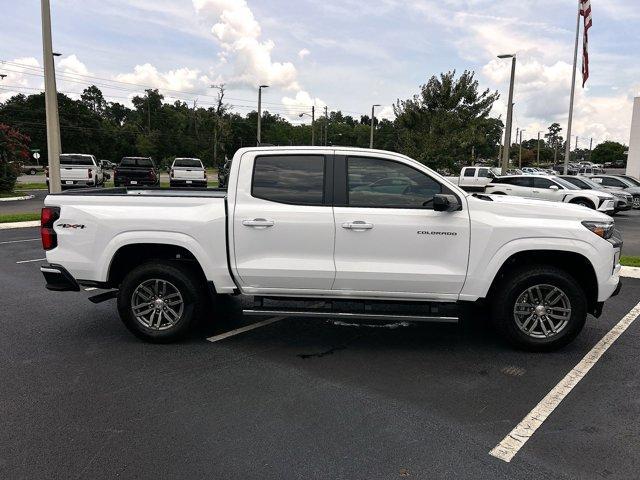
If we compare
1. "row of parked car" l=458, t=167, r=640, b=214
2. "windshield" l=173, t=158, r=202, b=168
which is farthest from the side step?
"windshield" l=173, t=158, r=202, b=168

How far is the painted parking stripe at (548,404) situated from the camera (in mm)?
3260

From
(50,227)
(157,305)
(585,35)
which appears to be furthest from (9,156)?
(585,35)

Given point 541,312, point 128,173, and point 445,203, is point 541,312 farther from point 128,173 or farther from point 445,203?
point 128,173

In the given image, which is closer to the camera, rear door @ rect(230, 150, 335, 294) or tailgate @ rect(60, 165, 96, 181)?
rear door @ rect(230, 150, 335, 294)

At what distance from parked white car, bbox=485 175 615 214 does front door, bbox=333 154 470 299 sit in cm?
1340

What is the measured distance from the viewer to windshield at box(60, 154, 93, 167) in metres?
24.8

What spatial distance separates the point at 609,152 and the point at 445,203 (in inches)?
5210

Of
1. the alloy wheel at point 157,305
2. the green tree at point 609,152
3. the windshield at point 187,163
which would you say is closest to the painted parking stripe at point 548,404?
the alloy wheel at point 157,305

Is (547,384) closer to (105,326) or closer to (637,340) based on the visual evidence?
(637,340)

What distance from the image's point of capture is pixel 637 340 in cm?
534

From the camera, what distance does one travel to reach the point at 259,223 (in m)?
4.76

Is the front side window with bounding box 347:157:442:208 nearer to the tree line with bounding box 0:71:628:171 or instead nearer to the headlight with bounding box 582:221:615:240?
the headlight with bounding box 582:221:615:240

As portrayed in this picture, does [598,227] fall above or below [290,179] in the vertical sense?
below

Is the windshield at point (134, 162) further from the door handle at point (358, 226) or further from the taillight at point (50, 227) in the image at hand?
the door handle at point (358, 226)
